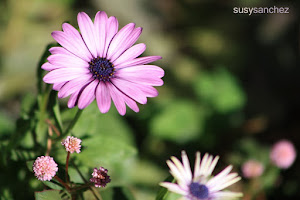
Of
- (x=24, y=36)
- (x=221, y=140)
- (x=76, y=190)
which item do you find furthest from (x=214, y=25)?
(x=76, y=190)

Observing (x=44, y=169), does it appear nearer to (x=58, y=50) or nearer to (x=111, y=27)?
(x=58, y=50)

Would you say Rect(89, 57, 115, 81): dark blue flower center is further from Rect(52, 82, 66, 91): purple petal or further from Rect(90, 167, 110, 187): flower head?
Rect(90, 167, 110, 187): flower head

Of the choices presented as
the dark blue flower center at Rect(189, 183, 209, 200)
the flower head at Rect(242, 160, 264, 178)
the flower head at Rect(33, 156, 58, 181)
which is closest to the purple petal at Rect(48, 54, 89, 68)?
the flower head at Rect(33, 156, 58, 181)

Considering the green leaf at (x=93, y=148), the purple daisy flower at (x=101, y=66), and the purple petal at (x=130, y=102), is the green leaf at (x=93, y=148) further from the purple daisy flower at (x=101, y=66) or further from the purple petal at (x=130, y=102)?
the purple petal at (x=130, y=102)

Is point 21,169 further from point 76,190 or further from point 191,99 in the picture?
point 191,99

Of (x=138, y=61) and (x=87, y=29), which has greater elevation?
(x=87, y=29)

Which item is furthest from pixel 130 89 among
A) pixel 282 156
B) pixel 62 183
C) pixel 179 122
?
pixel 179 122
